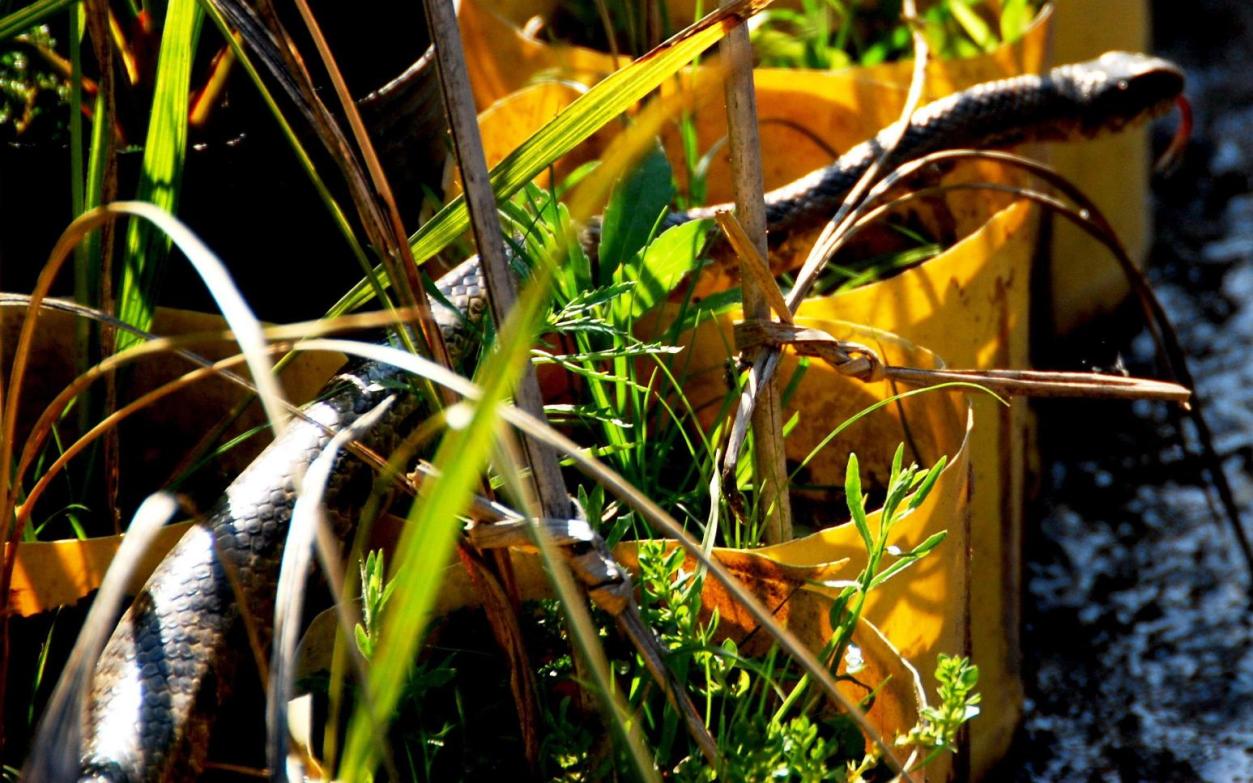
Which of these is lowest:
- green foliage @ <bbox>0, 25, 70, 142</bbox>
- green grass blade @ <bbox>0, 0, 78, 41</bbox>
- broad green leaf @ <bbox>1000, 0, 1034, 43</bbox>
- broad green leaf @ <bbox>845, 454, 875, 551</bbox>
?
broad green leaf @ <bbox>845, 454, 875, 551</bbox>

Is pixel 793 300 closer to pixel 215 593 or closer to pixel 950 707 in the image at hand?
pixel 950 707

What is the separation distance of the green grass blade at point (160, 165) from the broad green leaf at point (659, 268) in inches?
11.8

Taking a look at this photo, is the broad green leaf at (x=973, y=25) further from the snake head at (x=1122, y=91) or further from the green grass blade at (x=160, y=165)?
the green grass blade at (x=160, y=165)

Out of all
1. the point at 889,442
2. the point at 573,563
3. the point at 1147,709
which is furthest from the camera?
the point at 1147,709

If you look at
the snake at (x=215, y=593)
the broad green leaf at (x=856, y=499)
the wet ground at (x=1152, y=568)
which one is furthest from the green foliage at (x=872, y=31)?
the broad green leaf at (x=856, y=499)

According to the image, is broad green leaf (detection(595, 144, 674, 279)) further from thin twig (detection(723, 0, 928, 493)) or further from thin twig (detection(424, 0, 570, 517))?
thin twig (detection(424, 0, 570, 517))

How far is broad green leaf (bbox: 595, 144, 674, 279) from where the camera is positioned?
32.6 inches

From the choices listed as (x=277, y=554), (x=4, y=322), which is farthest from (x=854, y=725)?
(x=4, y=322)

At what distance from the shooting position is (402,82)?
0.92 metres

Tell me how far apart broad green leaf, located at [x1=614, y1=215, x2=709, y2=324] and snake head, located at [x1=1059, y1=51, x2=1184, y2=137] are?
0.65m

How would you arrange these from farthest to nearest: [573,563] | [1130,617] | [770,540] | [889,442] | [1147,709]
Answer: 1. [1130,617]
2. [1147,709]
3. [889,442]
4. [770,540]
5. [573,563]

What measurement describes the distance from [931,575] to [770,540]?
104 mm

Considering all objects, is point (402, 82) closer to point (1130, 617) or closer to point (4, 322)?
point (4, 322)

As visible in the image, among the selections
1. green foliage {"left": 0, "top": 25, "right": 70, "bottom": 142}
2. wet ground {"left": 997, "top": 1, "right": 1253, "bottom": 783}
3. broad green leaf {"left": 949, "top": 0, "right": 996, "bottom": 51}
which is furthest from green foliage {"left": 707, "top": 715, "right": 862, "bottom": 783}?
broad green leaf {"left": 949, "top": 0, "right": 996, "bottom": 51}
